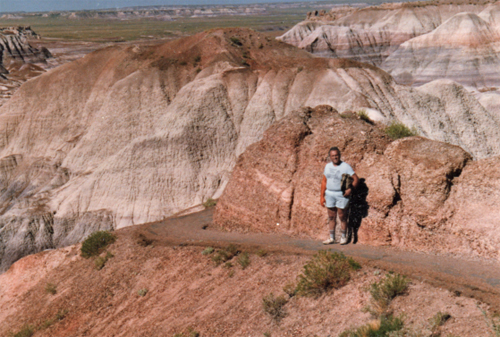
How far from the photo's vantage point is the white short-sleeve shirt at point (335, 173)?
8711 millimetres

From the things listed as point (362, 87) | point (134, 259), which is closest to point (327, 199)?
point (134, 259)

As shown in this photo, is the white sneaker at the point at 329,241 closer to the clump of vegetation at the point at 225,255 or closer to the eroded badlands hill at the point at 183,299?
the eroded badlands hill at the point at 183,299

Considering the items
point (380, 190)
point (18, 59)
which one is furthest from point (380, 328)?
point (18, 59)

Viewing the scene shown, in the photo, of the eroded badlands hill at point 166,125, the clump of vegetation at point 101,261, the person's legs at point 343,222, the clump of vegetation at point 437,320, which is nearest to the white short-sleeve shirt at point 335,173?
the person's legs at point 343,222

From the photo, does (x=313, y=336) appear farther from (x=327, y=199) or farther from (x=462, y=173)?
(x=462, y=173)

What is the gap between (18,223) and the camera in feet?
82.9

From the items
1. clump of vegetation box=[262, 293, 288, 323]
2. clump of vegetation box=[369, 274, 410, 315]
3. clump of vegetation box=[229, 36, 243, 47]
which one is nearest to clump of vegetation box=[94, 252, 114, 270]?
clump of vegetation box=[262, 293, 288, 323]

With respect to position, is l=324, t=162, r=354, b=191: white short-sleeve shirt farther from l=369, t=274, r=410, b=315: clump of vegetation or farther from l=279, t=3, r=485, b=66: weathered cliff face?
l=279, t=3, r=485, b=66: weathered cliff face

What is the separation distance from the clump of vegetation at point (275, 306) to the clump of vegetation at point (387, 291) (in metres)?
1.60

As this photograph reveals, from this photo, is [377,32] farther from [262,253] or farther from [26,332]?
[26,332]

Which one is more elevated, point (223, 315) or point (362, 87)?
point (362, 87)

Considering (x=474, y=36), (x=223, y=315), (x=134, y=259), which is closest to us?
(x=223, y=315)

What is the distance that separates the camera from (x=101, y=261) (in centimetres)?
1241

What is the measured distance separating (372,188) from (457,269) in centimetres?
246
